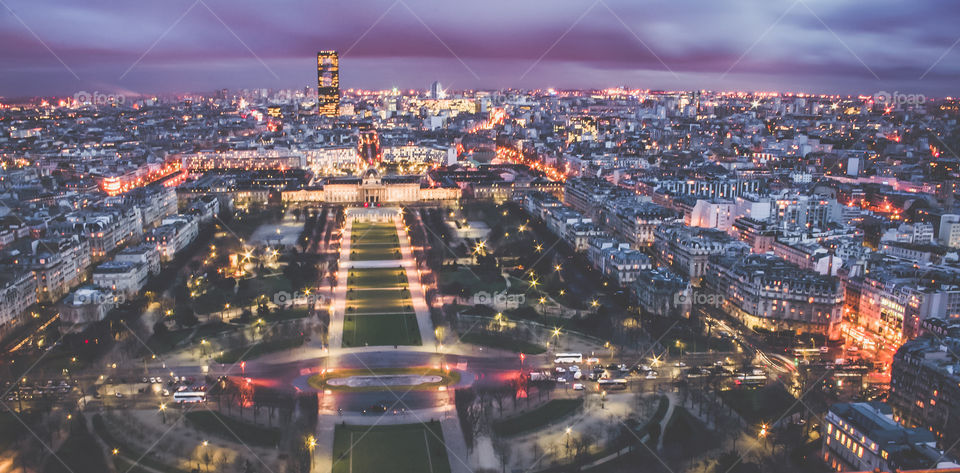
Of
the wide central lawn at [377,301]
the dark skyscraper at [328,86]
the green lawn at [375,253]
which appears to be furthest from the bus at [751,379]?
the dark skyscraper at [328,86]

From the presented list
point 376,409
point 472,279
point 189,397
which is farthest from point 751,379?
point 189,397

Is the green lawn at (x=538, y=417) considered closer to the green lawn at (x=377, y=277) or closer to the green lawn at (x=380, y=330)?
the green lawn at (x=380, y=330)

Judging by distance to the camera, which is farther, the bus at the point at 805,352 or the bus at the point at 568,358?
the bus at the point at 805,352

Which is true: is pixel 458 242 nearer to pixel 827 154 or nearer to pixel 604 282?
pixel 604 282

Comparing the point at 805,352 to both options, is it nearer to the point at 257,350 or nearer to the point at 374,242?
the point at 257,350

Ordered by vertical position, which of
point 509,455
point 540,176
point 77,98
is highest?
point 77,98

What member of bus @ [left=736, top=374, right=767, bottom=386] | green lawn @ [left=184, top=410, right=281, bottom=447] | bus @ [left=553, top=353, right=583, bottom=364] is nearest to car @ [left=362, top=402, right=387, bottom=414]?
green lawn @ [left=184, top=410, right=281, bottom=447]

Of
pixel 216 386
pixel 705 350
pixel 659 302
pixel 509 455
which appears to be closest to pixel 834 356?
pixel 705 350
